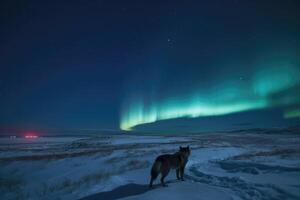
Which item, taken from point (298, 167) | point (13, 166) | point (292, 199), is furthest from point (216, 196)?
point (13, 166)

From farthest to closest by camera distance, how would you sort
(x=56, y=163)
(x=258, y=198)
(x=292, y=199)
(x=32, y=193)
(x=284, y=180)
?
(x=56, y=163) < (x=32, y=193) < (x=284, y=180) < (x=258, y=198) < (x=292, y=199)

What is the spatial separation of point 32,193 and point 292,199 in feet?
42.4

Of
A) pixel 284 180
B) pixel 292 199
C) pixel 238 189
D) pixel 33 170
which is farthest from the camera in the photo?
pixel 33 170

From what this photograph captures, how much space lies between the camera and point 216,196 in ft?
31.8

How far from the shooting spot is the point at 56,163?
24.5 metres

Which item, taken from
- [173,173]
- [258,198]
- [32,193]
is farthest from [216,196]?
[32,193]

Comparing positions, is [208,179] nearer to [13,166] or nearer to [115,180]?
Result: [115,180]

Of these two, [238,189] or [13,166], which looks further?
[13,166]

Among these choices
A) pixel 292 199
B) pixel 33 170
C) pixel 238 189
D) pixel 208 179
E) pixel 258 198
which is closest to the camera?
→ pixel 292 199

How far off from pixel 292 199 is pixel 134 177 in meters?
8.23

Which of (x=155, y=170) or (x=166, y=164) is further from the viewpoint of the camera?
(x=166, y=164)

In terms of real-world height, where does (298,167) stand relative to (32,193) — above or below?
above

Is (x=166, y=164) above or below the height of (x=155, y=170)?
above

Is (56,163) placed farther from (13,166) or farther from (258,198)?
(258,198)
